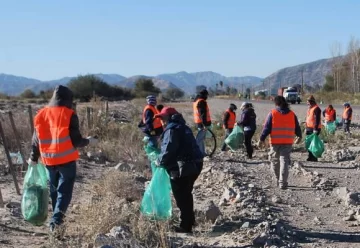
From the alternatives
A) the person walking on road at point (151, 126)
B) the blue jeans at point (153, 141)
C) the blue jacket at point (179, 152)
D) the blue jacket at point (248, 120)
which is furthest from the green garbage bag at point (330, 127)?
the blue jacket at point (179, 152)

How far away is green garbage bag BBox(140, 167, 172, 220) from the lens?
7.69 m

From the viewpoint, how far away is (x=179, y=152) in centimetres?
774

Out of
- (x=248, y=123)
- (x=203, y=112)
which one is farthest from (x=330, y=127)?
(x=203, y=112)

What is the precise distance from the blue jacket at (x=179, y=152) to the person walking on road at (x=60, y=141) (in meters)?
0.99

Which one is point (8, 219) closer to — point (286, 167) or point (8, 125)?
point (286, 167)

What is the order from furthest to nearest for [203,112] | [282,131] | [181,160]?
1. [203,112]
2. [282,131]
3. [181,160]

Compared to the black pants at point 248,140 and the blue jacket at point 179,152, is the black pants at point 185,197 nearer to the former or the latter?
the blue jacket at point 179,152

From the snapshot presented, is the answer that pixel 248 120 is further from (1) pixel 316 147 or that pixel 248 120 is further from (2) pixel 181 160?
(2) pixel 181 160

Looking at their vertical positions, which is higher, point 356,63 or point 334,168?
point 356,63

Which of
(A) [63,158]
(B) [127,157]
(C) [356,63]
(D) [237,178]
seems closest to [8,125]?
(B) [127,157]

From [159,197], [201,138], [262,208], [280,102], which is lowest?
[262,208]

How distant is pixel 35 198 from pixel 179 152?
71.0 inches

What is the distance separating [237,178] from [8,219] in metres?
5.56

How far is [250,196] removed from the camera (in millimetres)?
10273
